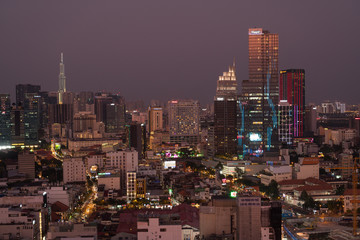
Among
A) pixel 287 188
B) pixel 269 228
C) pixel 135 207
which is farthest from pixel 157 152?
pixel 269 228

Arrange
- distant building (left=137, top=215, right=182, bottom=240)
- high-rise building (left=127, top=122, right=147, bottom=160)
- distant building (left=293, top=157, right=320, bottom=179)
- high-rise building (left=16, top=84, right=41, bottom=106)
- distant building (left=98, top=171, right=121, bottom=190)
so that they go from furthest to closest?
high-rise building (left=16, top=84, right=41, bottom=106) < high-rise building (left=127, top=122, right=147, bottom=160) < distant building (left=293, top=157, right=320, bottom=179) < distant building (left=98, top=171, right=121, bottom=190) < distant building (left=137, top=215, right=182, bottom=240)

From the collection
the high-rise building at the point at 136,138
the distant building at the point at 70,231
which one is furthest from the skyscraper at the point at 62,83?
the distant building at the point at 70,231

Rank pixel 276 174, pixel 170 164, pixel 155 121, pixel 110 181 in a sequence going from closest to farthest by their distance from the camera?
pixel 110 181 < pixel 276 174 < pixel 170 164 < pixel 155 121

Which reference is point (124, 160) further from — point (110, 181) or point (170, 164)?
point (170, 164)

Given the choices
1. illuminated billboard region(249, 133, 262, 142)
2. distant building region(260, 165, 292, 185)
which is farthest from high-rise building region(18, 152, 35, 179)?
illuminated billboard region(249, 133, 262, 142)

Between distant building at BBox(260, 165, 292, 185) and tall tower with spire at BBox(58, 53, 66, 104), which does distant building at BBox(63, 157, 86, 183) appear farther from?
tall tower with spire at BBox(58, 53, 66, 104)

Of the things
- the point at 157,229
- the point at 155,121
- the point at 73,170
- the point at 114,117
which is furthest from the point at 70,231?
the point at 114,117
